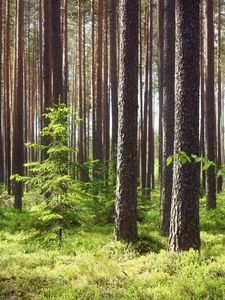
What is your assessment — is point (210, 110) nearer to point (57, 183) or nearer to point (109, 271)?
point (57, 183)

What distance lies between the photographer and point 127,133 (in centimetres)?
820

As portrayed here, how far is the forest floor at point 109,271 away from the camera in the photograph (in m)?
5.43

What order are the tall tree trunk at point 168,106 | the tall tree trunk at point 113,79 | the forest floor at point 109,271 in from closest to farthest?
1. the forest floor at point 109,271
2. the tall tree trunk at point 168,106
3. the tall tree trunk at point 113,79

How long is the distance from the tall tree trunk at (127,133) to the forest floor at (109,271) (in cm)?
56

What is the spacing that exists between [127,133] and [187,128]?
152 centimetres

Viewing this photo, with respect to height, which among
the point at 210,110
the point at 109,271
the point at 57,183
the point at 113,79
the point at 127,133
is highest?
the point at 113,79

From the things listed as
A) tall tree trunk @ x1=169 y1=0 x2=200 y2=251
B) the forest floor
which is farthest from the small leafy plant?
tall tree trunk @ x1=169 y1=0 x2=200 y2=251

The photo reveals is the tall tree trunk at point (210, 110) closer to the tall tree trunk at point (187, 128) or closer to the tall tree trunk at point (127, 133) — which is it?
the tall tree trunk at point (127, 133)

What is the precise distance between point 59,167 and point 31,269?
108 inches

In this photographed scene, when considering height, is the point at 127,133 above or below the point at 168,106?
below

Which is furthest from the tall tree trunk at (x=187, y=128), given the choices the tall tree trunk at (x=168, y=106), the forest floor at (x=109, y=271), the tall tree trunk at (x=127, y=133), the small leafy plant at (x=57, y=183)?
the small leafy plant at (x=57, y=183)

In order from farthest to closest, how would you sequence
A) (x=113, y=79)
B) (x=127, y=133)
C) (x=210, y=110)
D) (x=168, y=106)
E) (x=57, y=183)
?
1. (x=113, y=79)
2. (x=210, y=110)
3. (x=168, y=106)
4. (x=57, y=183)
5. (x=127, y=133)

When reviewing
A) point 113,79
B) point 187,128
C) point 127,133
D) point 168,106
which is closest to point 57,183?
point 127,133

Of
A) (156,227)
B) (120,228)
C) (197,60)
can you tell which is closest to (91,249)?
(120,228)
